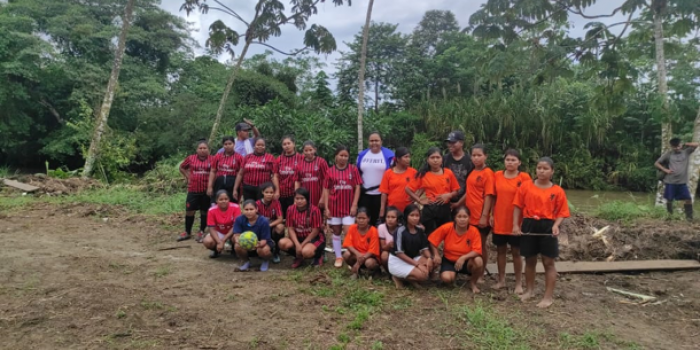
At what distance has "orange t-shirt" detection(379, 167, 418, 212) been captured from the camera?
4.48m

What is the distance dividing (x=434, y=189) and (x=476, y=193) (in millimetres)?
411

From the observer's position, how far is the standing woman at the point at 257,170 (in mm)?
5355

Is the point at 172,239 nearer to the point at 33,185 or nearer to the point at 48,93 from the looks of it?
the point at 33,185

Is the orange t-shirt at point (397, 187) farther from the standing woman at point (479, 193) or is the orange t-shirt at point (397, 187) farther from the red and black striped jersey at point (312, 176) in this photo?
the red and black striped jersey at point (312, 176)

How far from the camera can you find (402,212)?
14.8 ft

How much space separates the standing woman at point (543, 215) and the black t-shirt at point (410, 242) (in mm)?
849

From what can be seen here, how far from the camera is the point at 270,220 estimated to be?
5.00m

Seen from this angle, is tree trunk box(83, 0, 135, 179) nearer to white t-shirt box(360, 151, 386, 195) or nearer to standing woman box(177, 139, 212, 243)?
standing woman box(177, 139, 212, 243)

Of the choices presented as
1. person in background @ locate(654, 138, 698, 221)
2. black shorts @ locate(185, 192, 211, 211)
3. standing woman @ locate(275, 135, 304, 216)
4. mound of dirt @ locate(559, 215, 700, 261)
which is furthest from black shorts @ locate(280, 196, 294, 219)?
A: person in background @ locate(654, 138, 698, 221)

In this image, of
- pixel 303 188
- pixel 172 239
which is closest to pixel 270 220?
pixel 303 188

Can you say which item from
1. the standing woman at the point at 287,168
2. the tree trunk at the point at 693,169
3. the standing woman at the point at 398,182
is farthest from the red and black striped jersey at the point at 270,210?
the tree trunk at the point at 693,169

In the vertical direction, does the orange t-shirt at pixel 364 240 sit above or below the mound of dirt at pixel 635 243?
above

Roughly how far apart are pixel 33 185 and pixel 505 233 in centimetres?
1088

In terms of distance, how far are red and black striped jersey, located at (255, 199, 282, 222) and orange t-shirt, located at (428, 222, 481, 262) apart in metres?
1.83
